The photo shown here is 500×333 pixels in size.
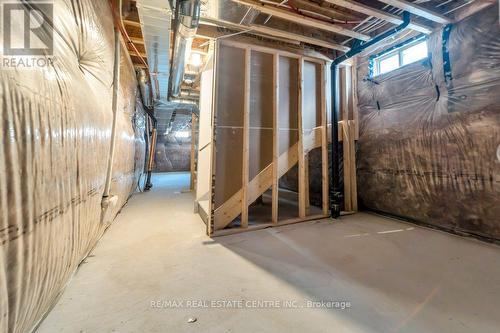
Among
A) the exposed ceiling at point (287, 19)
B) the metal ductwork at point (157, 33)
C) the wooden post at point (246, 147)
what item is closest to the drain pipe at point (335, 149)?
the exposed ceiling at point (287, 19)

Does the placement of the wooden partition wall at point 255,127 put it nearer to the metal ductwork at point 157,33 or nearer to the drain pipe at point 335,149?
the drain pipe at point 335,149

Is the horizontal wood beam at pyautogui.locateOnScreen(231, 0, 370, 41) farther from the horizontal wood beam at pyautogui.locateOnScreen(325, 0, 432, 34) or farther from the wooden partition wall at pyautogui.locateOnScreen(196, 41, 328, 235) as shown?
the wooden partition wall at pyautogui.locateOnScreen(196, 41, 328, 235)

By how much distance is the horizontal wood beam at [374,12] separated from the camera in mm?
2336

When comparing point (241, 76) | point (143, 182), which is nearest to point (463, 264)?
point (241, 76)

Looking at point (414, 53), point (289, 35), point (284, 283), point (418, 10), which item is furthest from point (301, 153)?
point (414, 53)

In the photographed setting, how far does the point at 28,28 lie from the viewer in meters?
0.98

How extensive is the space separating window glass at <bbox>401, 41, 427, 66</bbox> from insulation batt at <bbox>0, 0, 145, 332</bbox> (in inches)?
157

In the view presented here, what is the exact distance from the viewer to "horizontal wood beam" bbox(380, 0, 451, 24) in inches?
91.1

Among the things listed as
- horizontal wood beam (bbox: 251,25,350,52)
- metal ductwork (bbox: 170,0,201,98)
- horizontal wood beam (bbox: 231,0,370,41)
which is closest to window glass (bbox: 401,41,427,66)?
horizontal wood beam (bbox: 231,0,370,41)

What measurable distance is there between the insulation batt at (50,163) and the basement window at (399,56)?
384 cm

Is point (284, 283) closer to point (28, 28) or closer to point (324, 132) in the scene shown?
point (28, 28)

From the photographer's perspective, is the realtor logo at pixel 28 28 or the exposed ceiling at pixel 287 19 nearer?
the realtor logo at pixel 28 28

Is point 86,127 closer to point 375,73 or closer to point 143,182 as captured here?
point 375,73

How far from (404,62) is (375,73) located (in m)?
0.41
